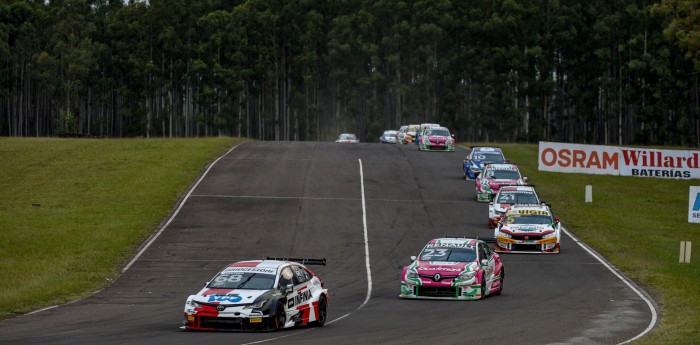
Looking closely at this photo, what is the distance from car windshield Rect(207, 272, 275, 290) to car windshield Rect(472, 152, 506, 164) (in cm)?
3686

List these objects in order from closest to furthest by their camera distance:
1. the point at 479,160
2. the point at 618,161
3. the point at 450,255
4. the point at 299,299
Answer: the point at 299,299 → the point at 450,255 → the point at 479,160 → the point at 618,161

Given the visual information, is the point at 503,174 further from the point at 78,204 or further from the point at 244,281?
the point at 244,281

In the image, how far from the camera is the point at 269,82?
497 ft

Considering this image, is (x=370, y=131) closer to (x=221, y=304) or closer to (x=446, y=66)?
(x=446, y=66)

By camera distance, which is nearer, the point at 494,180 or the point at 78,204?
the point at 78,204

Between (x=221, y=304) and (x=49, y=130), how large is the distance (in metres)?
131

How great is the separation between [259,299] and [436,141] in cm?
5437

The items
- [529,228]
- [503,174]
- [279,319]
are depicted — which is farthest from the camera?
[503,174]

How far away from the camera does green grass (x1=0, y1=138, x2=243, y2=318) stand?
105 feet

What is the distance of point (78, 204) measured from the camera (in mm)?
50094

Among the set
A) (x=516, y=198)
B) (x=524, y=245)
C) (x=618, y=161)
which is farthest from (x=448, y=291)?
(x=618, y=161)

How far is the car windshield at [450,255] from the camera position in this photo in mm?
28953

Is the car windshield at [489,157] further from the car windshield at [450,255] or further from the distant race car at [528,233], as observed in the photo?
the car windshield at [450,255]

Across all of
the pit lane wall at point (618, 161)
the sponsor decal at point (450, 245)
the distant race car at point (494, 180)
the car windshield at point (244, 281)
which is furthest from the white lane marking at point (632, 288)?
the pit lane wall at point (618, 161)
